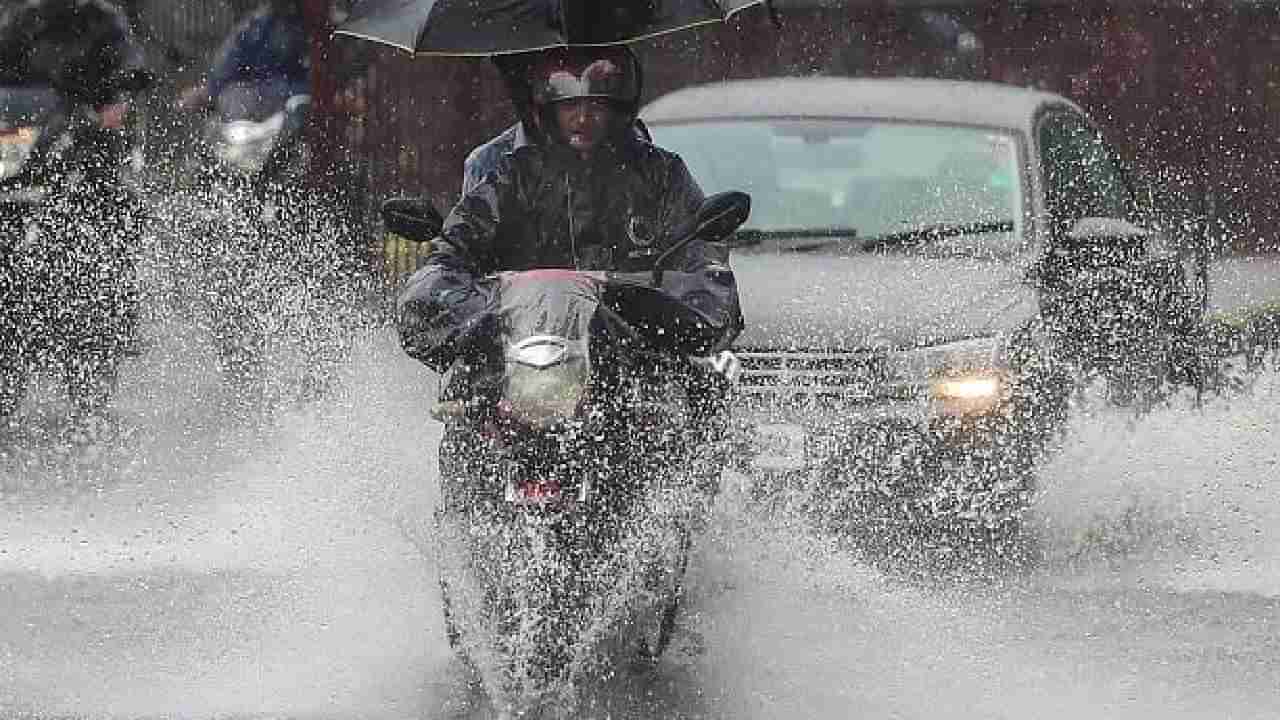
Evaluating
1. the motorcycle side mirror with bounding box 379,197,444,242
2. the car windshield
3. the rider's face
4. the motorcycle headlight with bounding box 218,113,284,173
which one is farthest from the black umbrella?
the motorcycle headlight with bounding box 218,113,284,173

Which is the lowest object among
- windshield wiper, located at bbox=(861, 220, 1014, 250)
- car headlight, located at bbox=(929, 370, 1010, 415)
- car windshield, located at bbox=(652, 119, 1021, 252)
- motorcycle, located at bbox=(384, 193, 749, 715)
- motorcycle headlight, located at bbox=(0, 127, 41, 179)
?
car headlight, located at bbox=(929, 370, 1010, 415)

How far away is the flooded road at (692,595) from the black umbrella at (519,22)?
60.8 inches

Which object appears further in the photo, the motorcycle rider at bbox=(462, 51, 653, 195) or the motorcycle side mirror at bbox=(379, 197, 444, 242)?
the motorcycle rider at bbox=(462, 51, 653, 195)

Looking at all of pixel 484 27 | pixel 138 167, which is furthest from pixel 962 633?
pixel 138 167

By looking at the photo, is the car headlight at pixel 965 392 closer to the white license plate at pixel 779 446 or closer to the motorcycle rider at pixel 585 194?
the white license plate at pixel 779 446

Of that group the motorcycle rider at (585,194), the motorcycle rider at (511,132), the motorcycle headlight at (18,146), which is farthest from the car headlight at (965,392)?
the motorcycle headlight at (18,146)

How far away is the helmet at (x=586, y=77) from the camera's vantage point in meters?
7.02

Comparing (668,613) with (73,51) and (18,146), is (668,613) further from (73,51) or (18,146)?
(73,51)

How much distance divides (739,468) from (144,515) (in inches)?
89.8

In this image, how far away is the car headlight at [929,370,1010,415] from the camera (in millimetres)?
9016

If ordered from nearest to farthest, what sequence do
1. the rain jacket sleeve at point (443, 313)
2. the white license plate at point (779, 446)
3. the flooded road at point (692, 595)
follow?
1. the rain jacket sleeve at point (443, 313)
2. the flooded road at point (692, 595)
3. the white license plate at point (779, 446)

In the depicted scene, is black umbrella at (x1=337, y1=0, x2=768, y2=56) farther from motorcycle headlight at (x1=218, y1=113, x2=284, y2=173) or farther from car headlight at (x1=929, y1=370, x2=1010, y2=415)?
motorcycle headlight at (x1=218, y1=113, x2=284, y2=173)

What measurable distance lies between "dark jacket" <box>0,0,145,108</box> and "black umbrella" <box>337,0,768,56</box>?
182 inches

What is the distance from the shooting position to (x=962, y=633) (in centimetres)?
757
